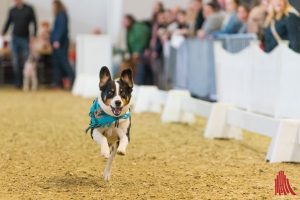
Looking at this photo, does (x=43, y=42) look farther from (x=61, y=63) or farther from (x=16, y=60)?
(x=61, y=63)

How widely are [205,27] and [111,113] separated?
788 centimetres

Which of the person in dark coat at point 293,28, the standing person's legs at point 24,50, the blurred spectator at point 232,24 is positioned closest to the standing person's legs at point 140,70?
the standing person's legs at point 24,50

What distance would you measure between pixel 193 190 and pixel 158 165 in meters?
1.49

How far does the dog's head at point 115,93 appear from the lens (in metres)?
6.09

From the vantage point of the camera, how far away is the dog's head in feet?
20.0

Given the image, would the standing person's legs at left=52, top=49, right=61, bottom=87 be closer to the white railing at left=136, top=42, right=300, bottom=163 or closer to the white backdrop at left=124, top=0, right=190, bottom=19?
the white backdrop at left=124, top=0, right=190, bottom=19

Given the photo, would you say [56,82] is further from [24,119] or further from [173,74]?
[24,119]

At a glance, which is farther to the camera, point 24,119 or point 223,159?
point 24,119

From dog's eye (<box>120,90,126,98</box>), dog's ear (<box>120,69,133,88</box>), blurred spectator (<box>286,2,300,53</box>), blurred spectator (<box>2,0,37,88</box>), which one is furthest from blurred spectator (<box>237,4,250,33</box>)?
blurred spectator (<box>2,0,37,88</box>)

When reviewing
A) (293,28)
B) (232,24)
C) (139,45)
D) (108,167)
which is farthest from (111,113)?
(139,45)

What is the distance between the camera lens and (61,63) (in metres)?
21.6

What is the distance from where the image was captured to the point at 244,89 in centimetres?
962

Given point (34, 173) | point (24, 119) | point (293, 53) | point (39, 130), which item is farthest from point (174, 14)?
point (34, 173)

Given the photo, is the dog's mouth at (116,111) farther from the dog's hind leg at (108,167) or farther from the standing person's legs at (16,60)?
the standing person's legs at (16,60)
